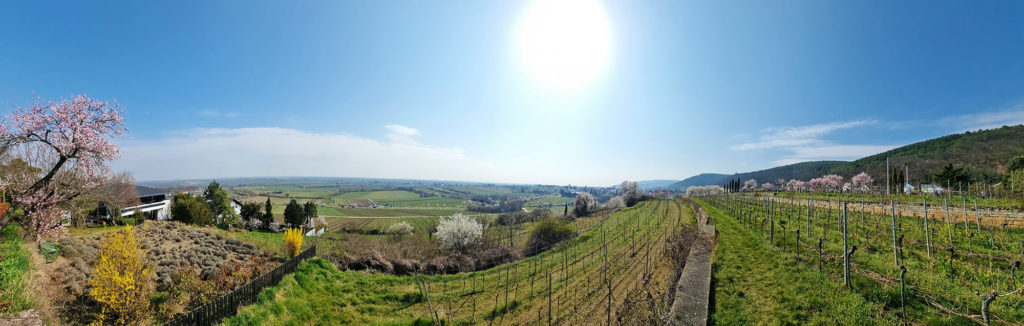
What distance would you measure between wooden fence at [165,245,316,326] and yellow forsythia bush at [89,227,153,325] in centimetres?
177

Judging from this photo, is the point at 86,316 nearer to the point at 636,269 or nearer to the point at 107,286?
the point at 107,286

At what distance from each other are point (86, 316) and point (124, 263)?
1490 millimetres

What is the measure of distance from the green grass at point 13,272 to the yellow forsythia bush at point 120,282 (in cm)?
106

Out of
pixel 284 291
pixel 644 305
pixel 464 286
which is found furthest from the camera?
pixel 464 286

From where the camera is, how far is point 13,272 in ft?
26.1

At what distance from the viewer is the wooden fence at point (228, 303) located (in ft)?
23.3

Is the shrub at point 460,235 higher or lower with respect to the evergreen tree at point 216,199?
lower

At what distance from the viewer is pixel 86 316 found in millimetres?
8055

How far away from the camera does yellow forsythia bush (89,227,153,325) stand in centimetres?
766

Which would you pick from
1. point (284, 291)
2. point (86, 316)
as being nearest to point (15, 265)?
point (86, 316)

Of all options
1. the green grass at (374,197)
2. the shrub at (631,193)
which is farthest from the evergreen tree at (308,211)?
the green grass at (374,197)

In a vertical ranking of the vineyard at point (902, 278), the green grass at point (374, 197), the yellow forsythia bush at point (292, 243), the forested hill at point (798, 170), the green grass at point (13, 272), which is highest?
the forested hill at point (798, 170)

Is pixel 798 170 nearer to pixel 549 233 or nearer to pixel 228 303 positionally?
pixel 549 233

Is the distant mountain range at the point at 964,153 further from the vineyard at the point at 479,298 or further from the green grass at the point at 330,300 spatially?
the green grass at the point at 330,300
